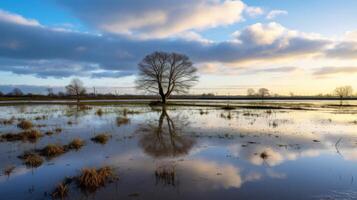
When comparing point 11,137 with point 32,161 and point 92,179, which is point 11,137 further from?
point 92,179

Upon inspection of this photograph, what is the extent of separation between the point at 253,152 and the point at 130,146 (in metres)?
5.91

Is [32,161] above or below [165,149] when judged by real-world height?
above

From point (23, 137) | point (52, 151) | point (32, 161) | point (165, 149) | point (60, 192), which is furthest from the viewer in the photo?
point (23, 137)

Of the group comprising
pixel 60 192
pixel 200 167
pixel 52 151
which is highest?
pixel 52 151

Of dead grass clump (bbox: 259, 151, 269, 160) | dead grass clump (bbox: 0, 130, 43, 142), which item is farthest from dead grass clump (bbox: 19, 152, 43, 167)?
dead grass clump (bbox: 259, 151, 269, 160)

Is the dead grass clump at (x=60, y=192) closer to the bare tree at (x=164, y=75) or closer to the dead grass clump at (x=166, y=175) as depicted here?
the dead grass clump at (x=166, y=175)

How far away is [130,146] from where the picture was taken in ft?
46.5

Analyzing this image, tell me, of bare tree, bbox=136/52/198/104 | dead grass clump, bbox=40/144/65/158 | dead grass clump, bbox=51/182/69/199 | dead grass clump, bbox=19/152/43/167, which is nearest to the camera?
dead grass clump, bbox=51/182/69/199

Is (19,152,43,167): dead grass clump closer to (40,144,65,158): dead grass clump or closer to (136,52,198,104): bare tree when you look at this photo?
(40,144,65,158): dead grass clump

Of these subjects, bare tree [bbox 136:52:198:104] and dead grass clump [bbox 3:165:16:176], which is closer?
dead grass clump [bbox 3:165:16:176]

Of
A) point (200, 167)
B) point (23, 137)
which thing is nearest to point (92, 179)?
point (200, 167)

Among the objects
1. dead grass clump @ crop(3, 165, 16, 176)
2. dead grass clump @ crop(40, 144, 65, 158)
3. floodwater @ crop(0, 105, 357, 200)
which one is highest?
dead grass clump @ crop(40, 144, 65, 158)

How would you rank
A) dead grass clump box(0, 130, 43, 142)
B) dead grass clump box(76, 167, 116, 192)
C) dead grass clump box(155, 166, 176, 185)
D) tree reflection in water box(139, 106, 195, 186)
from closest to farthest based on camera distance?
dead grass clump box(76, 167, 116, 192) → dead grass clump box(155, 166, 176, 185) → tree reflection in water box(139, 106, 195, 186) → dead grass clump box(0, 130, 43, 142)

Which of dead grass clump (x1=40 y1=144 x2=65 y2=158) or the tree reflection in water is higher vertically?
dead grass clump (x1=40 y1=144 x2=65 y2=158)
